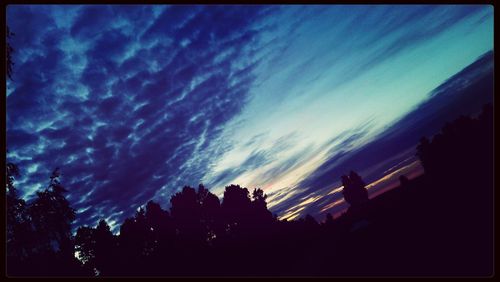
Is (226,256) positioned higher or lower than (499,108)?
lower

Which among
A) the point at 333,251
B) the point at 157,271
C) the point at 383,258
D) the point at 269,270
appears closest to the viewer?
the point at 383,258

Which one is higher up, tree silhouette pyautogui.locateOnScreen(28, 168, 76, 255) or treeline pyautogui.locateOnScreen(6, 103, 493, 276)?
tree silhouette pyautogui.locateOnScreen(28, 168, 76, 255)

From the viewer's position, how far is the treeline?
19.0m

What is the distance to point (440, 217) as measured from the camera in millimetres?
22672

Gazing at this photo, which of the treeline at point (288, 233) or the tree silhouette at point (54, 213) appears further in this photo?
the tree silhouette at point (54, 213)

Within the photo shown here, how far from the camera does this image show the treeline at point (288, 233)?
746 inches

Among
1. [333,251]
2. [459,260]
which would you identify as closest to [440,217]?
[459,260]

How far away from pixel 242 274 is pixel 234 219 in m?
28.0

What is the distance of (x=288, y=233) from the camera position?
43875 mm

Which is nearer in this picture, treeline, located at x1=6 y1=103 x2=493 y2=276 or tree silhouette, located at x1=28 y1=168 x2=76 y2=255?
treeline, located at x1=6 y1=103 x2=493 y2=276

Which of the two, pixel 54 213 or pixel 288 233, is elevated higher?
pixel 54 213

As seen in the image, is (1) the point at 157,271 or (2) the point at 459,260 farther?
(1) the point at 157,271

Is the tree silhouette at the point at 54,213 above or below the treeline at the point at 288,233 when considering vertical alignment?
above

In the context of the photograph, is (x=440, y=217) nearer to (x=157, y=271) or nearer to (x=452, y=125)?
(x=157, y=271)
